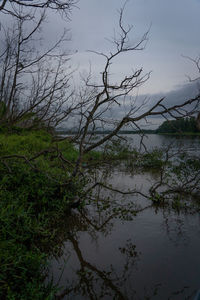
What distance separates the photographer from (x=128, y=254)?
3.88 meters

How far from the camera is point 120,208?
574 centimetres

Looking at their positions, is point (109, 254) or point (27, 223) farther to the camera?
point (109, 254)

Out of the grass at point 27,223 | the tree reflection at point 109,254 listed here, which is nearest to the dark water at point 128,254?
the tree reflection at point 109,254

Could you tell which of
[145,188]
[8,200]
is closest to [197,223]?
[145,188]

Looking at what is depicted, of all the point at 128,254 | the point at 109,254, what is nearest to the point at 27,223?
the point at 109,254

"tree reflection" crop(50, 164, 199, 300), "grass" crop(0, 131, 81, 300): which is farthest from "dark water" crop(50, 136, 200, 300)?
"grass" crop(0, 131, 81, 300)

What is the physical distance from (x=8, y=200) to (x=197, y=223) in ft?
13.0

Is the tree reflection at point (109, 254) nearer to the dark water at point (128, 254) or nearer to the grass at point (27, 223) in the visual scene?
the dark water at point (128, 254)

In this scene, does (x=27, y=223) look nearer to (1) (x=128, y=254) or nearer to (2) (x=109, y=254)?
(2) (x=109, y=254)

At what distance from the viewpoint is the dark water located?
10.0 ft

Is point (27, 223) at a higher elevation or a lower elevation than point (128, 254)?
higher

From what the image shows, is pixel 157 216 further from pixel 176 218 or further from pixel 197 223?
pixel 197 223

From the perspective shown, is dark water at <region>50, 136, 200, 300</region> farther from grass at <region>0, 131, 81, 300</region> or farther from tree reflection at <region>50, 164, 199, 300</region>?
grass at <region>0, 131, 81, 300</region>

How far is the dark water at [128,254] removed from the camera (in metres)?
3.06
